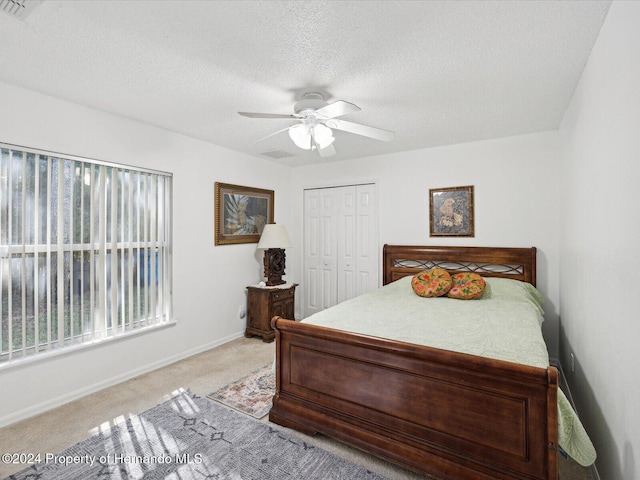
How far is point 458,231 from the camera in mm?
3852

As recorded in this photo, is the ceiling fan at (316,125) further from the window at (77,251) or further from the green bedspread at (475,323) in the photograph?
the window at (77,251)

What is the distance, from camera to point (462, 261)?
149 inches

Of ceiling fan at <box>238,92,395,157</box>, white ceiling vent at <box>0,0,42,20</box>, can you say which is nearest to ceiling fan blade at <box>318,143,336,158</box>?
ceiling fan at <box>238,92,395,157</box>

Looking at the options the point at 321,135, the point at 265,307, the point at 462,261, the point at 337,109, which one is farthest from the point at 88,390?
the point at 462,261

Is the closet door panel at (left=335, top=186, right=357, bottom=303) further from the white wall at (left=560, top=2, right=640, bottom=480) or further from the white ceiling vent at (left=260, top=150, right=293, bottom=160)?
the white wall at (left=560, top=2, right=640, bottom=480)

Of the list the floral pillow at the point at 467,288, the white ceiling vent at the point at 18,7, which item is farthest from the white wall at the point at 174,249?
Result: the floral pillow at the point at 467,288

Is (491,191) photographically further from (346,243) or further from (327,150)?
→ (327,150)

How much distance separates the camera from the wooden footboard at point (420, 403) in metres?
1.52

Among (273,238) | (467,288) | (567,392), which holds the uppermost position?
(273,238)

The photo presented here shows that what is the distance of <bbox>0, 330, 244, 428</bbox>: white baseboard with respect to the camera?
93.1 inches

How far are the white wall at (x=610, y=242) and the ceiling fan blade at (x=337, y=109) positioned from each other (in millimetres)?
1250

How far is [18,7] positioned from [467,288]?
11.9 ft

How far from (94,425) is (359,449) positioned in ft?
6.12

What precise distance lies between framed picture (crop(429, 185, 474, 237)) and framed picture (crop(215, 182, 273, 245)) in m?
2.26
